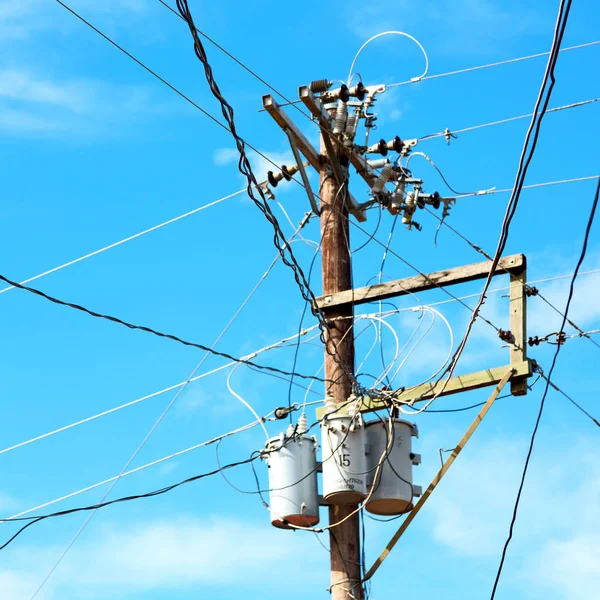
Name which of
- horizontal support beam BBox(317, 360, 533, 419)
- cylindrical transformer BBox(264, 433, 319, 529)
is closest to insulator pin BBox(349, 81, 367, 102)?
horizontal support beam BBox(317, 360, 533, 419)

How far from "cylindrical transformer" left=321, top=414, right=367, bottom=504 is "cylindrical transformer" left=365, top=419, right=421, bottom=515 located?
0.37ft

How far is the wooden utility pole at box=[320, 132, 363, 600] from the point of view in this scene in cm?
933

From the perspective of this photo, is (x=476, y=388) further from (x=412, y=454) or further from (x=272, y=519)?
(x=272, y=519)

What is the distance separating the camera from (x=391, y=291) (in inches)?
400

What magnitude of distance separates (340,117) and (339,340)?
1.86 m

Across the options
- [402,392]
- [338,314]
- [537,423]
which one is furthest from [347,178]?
[537,423]

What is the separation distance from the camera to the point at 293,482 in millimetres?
9391

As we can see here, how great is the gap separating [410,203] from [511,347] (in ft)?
6.08

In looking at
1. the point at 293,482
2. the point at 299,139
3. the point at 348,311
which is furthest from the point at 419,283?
the point at 293,482

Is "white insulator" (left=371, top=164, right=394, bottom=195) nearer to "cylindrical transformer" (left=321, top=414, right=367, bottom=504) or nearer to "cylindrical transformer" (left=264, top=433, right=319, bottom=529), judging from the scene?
"cylindrical transformer" (left=321, top=414, right=367, bottom=504)

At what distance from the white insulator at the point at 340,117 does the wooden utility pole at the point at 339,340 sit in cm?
17

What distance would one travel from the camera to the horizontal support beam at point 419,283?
32.7ft

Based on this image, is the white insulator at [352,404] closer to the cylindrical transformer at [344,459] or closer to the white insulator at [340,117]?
the cylindrical transformer at [344,459]

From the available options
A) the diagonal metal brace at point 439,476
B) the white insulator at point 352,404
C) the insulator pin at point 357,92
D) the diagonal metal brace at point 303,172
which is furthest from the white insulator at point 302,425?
the insulator pin at point 357,92
